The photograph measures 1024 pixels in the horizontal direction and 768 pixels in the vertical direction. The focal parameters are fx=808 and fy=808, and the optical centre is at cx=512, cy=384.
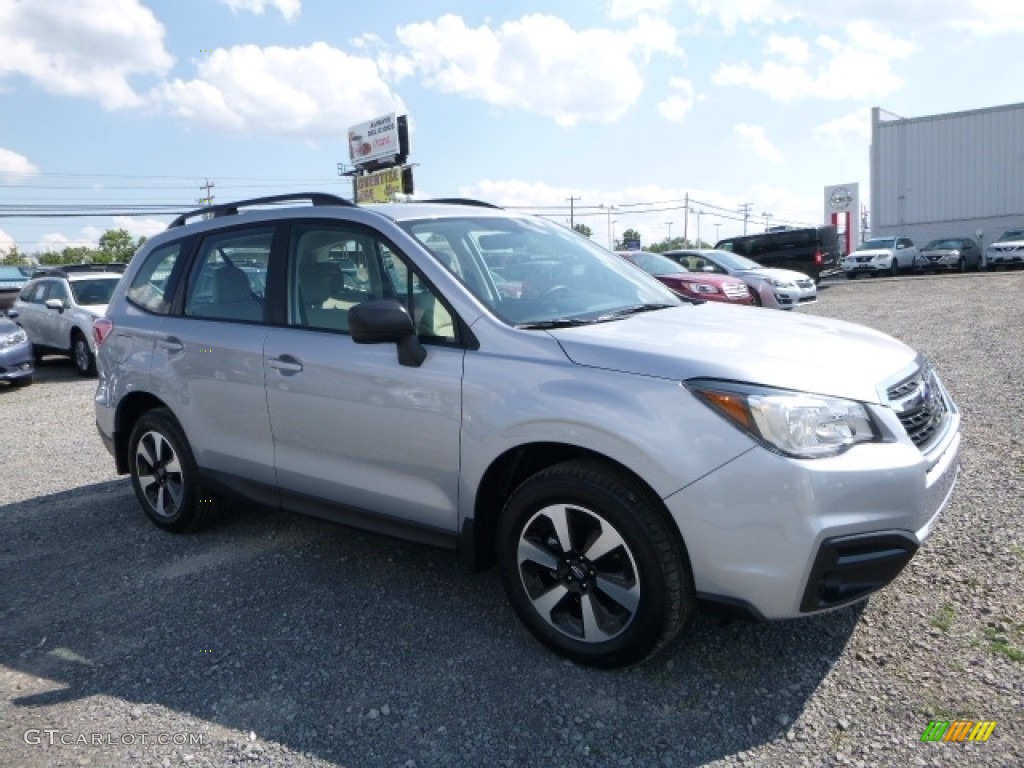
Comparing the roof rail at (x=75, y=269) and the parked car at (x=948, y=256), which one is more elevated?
the roof rail at (x=75, y=269)

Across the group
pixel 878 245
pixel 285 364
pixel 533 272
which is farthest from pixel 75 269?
pixel 878 245

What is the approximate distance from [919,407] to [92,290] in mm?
12981

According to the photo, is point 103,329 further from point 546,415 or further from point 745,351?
point 745,351

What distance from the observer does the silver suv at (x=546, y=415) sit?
2619 mm

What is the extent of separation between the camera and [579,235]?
447 cm

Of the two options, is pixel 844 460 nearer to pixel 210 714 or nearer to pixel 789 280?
pixel 210 714

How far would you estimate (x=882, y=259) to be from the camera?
1135 inches

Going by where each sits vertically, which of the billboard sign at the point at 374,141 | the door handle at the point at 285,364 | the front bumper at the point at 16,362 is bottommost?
the front bumper at the point at 16,362

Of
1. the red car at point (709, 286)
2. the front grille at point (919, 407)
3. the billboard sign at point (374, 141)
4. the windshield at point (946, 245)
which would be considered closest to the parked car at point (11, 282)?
the red car at point (709, 286)

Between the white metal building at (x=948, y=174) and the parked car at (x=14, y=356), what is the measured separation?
123 ft

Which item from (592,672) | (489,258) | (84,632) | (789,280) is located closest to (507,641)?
(592,672)

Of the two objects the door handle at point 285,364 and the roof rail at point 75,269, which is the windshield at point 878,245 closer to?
the roof rail at point 75,269

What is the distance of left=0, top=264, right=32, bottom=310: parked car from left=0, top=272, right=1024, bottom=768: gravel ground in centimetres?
1679

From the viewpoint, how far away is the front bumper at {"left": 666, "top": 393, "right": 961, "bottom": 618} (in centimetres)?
254
